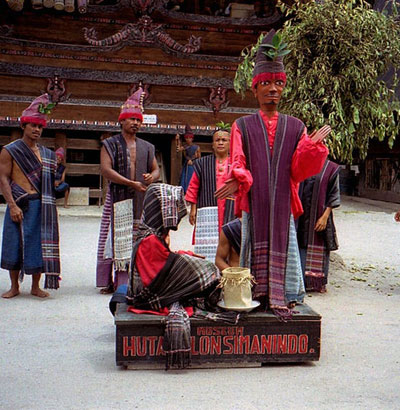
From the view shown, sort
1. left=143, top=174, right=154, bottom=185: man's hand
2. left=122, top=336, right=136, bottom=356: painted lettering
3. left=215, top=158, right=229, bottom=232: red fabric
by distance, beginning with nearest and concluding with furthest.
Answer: left=122, top=336, right=136, bottom=356: painted lettering → left=143, top=174, right=154, bottom=185: man's hand → left=215, top=158, right=229, bottom=232: red fabric

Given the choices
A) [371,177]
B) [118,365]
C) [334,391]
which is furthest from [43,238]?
[371,177]

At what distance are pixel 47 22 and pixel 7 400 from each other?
10628 mm

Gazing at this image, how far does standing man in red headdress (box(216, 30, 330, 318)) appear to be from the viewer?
3740 millimetres

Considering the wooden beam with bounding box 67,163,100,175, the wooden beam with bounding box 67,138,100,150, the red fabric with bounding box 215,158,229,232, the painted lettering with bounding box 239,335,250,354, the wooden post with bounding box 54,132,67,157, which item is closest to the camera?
the painted lettering with bounding box 239,335,250,354

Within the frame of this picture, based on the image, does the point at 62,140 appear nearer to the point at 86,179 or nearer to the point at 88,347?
the point at 86,179

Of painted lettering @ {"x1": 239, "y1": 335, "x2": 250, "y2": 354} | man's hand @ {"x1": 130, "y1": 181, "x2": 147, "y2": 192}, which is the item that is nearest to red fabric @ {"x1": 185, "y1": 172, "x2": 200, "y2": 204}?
man's hand @ {"x1": 130, "y1": 181, "x2": 147, "y2": 192}

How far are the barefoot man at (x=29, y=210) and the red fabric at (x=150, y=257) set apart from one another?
1973 mm

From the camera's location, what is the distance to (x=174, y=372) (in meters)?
3.52

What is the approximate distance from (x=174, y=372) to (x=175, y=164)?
34.1ft

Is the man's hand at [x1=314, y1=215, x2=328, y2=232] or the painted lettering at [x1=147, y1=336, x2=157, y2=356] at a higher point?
the man's hand at [x1=314, y1=215, x2=328, y2=232]

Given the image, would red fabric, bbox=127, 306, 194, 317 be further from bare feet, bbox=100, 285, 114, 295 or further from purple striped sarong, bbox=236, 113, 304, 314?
bare feet, bbox=100, 285, 114, 295

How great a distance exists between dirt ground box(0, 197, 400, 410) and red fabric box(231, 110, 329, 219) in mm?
1057

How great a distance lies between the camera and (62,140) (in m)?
13.3

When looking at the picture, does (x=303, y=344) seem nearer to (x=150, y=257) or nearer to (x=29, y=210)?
(x=150, y=257)
